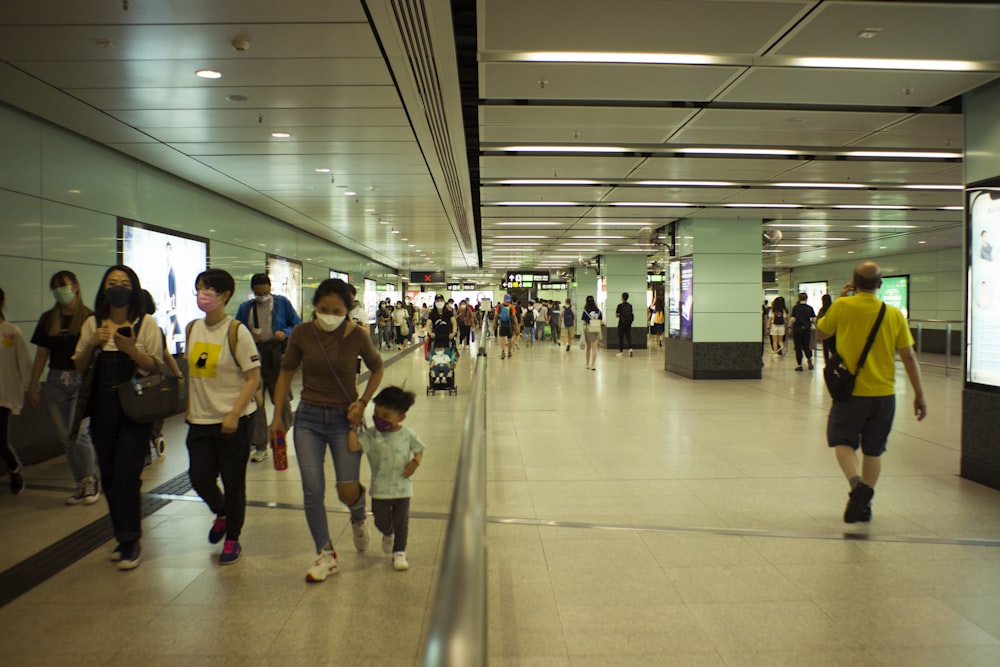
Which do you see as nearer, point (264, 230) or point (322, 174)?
point (322, 174)

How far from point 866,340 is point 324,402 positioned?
145 inches

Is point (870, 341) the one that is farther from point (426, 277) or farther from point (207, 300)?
point (426, 277)

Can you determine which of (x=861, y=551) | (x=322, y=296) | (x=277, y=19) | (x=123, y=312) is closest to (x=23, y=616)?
(x=123, y=312)

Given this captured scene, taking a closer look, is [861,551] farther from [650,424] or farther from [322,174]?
[322,174]

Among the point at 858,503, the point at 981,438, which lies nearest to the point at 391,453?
the point at 858,503

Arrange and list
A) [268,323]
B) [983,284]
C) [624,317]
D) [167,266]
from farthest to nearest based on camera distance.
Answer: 1. [624,317]
2. [167,266]
3. [268,323]
4. [983,284]

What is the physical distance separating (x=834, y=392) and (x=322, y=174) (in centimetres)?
782

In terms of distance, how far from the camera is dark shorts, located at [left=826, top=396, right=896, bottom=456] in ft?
15.5

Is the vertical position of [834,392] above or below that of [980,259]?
below

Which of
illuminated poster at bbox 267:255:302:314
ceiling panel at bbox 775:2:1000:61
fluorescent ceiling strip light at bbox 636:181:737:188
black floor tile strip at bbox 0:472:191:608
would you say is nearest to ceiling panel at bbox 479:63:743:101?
ceiling panel at bbox 775:2:1000:61

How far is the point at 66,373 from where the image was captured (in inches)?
214

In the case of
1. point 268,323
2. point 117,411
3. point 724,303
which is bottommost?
point 117,411

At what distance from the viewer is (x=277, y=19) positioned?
182 inches

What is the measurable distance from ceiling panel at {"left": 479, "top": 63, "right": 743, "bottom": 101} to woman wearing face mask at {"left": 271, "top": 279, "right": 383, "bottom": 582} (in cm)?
335
